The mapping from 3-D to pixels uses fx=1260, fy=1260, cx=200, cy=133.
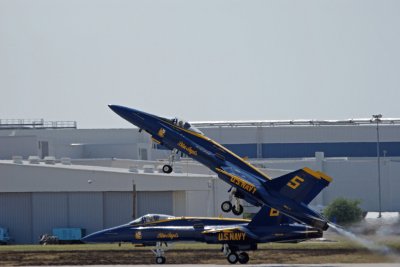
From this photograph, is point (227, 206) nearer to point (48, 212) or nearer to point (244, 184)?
point (244, 184)

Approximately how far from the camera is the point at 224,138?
12381 cm

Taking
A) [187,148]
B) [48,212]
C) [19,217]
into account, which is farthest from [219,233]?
[19,217]

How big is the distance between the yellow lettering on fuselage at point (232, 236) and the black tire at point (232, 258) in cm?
81

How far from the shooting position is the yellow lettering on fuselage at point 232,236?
202ft

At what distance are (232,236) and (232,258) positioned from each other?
1.12 m

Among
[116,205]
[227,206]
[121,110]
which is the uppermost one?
[121,110]

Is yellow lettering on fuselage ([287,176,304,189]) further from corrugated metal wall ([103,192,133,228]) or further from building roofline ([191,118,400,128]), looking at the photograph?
building roofline ([191,118,400,128])

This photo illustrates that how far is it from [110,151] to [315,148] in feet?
68.0

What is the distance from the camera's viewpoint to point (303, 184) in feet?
193

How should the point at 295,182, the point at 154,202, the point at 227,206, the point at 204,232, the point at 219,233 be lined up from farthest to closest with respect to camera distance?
1. the point at 154,202
2. the point at 227,206
3. the point at 204,232
4. the point at 219,233
5. the point at 295,182

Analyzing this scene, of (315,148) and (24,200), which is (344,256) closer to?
(24,200)

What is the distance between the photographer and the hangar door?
291ft

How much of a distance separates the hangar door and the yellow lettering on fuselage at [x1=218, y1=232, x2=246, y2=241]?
26.9 metres

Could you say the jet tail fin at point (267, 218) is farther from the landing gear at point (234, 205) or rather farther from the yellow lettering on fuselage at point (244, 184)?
the landing gear at point (234, 205)
